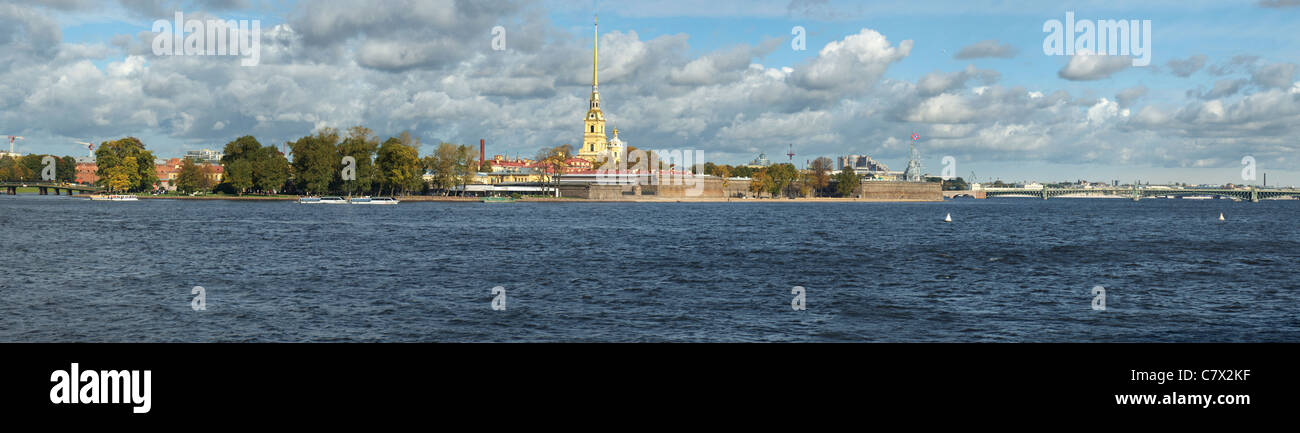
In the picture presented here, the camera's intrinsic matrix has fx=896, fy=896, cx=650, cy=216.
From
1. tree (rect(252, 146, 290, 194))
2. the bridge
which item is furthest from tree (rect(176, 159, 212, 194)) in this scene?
tree (rect(252, 146, 290, 194))

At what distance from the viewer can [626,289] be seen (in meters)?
27.4

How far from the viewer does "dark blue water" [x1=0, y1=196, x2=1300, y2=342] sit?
20.0 meters

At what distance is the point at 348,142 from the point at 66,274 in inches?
4434

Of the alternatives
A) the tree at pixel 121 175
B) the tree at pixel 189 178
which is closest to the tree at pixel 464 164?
the tree at pixel 189 178

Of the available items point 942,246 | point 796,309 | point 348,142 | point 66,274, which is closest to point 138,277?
point 66,274

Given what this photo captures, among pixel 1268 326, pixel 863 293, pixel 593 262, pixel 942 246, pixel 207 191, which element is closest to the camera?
pixel 1268 326

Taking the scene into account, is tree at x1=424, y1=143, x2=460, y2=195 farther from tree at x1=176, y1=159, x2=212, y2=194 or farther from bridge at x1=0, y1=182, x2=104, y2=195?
bridge at x1=0, y1=182, x2=104, y2=195

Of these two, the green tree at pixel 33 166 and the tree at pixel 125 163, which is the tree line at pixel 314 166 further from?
the green tree at pixel 33 166

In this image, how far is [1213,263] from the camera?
4038 cm

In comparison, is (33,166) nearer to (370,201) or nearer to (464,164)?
(464,164)

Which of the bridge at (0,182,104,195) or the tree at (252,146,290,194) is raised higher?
the tree at (252,146,290,194)

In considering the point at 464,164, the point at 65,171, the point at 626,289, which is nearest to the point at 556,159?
the point at 464,164

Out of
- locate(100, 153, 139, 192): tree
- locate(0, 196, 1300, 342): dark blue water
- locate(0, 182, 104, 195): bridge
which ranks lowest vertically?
locate(0, 196, 1300, 342): dark blue water
